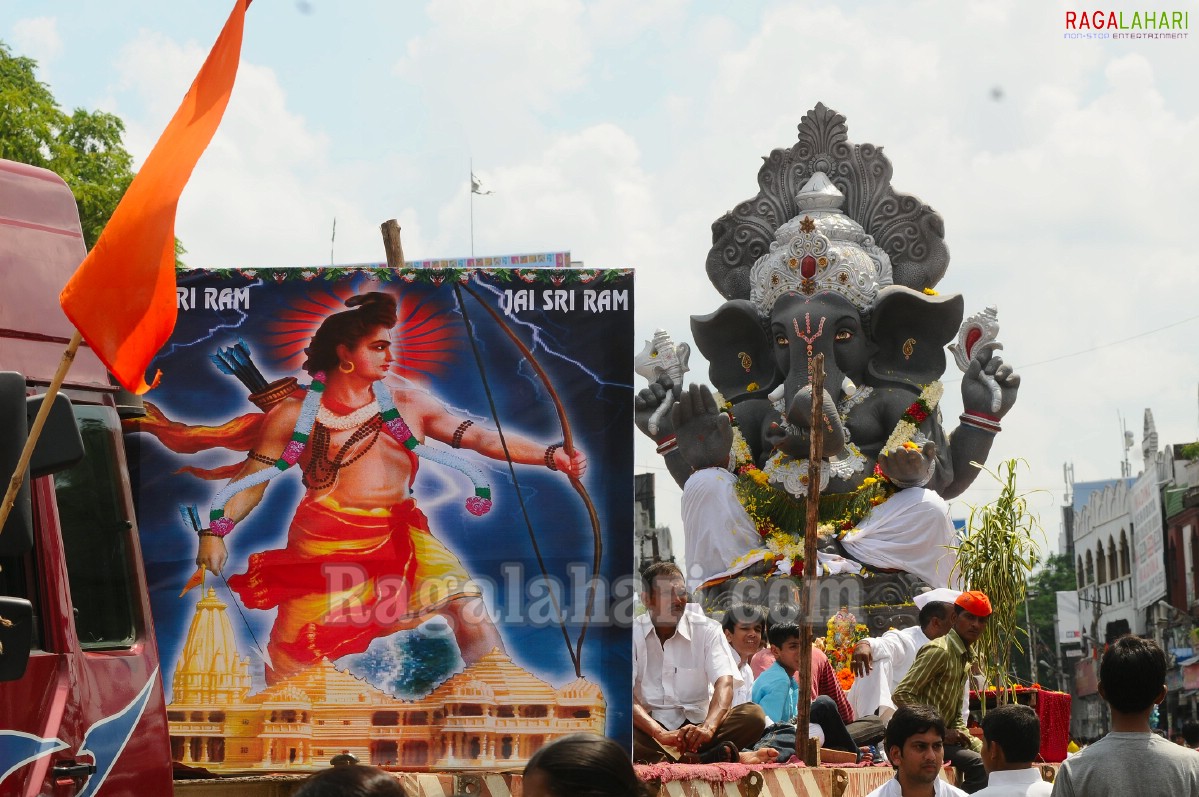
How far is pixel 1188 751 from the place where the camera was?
15.6 feet

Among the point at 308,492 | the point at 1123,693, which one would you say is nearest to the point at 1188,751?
the point at 1123,693

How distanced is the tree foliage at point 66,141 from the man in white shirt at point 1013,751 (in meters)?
16.1

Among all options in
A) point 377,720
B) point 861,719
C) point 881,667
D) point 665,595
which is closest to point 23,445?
point 377,720

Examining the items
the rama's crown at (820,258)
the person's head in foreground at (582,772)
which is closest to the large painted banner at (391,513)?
the person's head in foreground at (582,772)

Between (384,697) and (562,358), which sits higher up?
(562,358)

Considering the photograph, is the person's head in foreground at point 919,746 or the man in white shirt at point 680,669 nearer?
the person's head in foreground at point 919,746

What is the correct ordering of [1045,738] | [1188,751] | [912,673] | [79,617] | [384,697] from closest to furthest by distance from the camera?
[1188,751] < [79,617] < [384,697] < [912,673] < [1045,738]

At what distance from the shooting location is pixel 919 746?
6.11 meters

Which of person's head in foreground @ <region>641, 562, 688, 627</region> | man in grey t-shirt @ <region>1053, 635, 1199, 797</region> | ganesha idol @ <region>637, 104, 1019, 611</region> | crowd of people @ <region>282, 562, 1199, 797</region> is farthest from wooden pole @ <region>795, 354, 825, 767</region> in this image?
ganesha idol @ <region>637, 104, 1019, 611</region>

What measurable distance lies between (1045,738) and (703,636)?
2339mm

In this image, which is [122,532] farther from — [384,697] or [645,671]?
[645,671]

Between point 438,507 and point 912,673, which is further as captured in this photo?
point 912,673

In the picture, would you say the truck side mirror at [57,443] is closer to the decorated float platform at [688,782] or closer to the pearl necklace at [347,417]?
the decorated float platform at [688,782]

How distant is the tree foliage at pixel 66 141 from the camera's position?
66.0 feet
